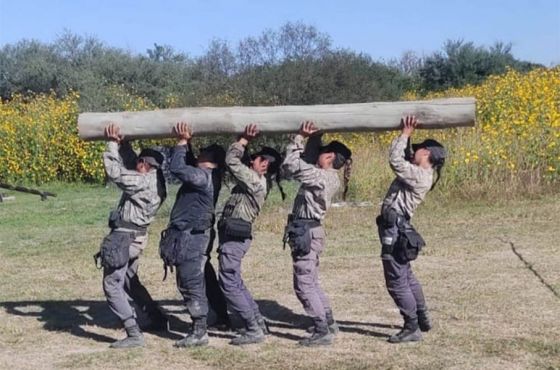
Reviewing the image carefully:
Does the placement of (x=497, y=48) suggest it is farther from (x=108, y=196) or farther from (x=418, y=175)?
(x=418, y=175)

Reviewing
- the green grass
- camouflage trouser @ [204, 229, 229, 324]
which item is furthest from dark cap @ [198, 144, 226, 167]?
→ the green grass

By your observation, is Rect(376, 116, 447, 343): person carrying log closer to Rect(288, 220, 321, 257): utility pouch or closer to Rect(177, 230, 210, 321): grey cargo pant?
Rect(288, 220, 321, 257): utility pouch

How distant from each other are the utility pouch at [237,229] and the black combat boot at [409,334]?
1.40 metres

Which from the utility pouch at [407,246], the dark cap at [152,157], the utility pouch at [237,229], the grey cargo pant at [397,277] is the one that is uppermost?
the dark cap at [152,157]

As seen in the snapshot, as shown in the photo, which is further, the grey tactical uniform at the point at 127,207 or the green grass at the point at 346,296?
the grey tactical uniform at the point at 127,207

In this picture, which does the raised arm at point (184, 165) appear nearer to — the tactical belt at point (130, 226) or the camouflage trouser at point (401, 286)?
the tactical belt at point (130, 226)

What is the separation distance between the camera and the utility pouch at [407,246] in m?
7.54

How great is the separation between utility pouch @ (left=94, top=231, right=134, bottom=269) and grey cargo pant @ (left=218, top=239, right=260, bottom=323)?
74cm

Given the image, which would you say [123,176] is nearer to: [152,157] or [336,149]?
[152,157]

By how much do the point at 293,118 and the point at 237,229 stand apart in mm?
971

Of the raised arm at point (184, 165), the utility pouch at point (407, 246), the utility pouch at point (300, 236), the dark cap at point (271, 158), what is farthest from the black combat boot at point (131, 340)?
the utility pouch at point (407, 246)

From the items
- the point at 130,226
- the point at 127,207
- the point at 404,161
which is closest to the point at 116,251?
the point at 130,226

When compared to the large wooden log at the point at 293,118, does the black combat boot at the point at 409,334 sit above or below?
below

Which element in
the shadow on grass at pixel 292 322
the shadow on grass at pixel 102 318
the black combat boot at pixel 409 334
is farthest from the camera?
the shadow on grass at pixel 102 318
